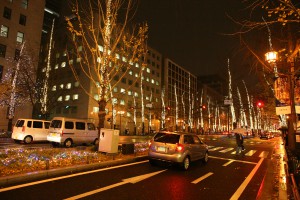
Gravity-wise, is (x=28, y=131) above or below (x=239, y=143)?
above

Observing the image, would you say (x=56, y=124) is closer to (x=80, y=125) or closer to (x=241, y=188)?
(x=80, y=125)

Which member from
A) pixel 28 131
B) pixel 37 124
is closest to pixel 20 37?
pixel 37 124

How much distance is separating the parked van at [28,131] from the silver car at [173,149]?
12.2 m

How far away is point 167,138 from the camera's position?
11102 millimetres

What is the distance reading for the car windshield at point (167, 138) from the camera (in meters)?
10.9

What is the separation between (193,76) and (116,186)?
374 ft

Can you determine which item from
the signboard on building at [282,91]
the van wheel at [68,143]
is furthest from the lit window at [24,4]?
the signboard on building at [282,91]

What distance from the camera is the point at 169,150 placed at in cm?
1059

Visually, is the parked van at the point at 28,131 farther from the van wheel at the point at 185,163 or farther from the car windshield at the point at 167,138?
the van wheel at the point at 185,163

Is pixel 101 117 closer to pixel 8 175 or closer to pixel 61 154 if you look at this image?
pixel 61 154

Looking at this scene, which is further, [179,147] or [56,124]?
[56,124]

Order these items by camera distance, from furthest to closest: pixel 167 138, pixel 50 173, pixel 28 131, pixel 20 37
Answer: pixel 20 37 < pixel 28 131 < pixel 167 138 < pixel 50 173

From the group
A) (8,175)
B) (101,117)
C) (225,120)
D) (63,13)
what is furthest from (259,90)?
(225,120)

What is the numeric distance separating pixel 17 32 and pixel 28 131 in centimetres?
2483
